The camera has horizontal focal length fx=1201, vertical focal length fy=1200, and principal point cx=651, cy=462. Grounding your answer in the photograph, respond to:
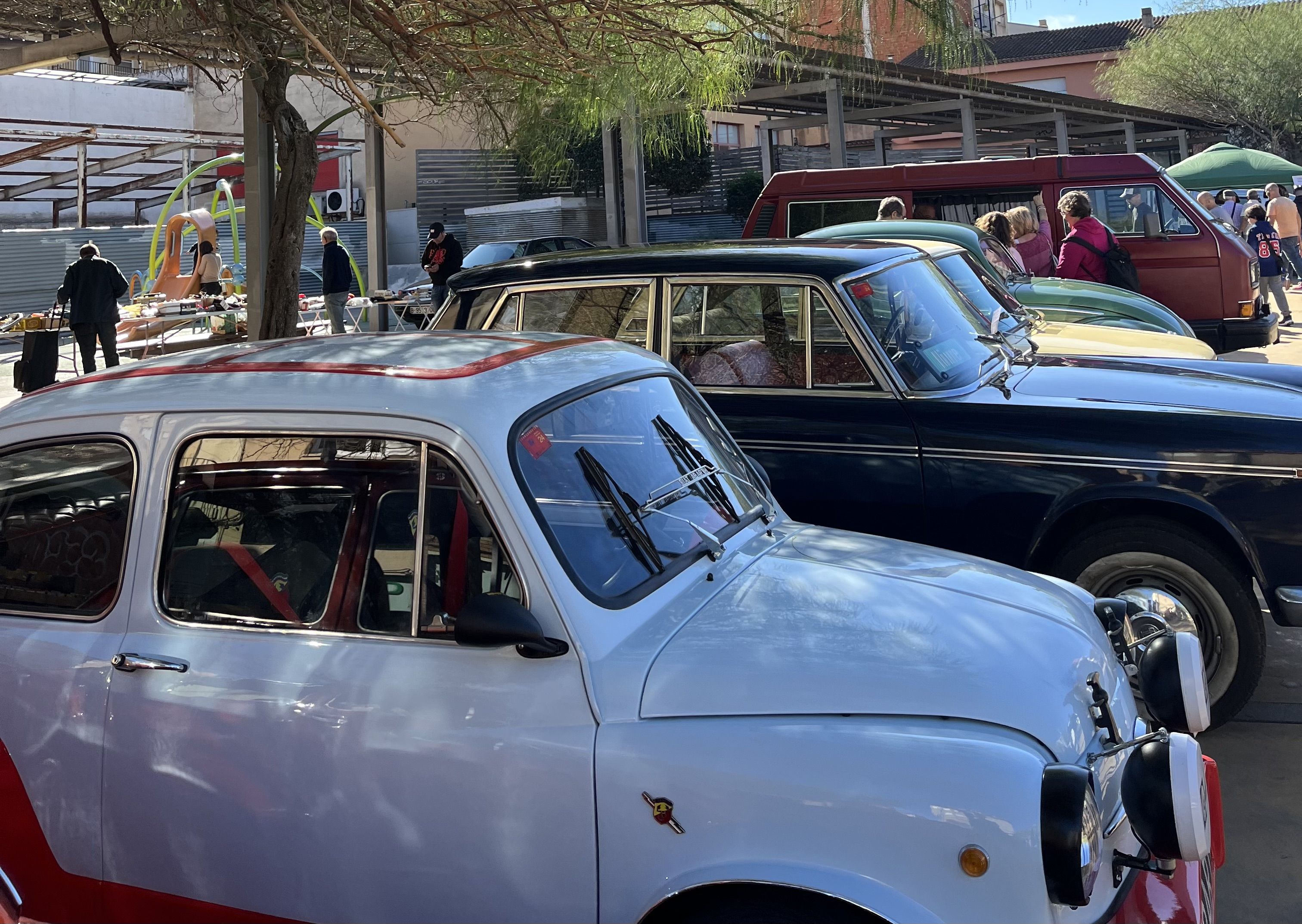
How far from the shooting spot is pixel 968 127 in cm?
2491

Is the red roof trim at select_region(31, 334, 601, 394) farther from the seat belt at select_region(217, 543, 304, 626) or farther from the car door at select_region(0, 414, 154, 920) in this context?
the seat belt at select_region(217, 543, 304, 626)

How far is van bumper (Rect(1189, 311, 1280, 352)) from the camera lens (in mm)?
12203

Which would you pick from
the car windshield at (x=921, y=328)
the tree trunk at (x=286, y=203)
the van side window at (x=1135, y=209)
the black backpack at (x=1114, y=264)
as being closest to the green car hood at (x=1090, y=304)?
the black backpack at (x=1114, y=264)

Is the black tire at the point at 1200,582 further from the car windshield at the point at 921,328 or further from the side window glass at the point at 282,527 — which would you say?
the side window glass at the point at 282,527

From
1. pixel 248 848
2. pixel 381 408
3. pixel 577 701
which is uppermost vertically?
pixel 381 408

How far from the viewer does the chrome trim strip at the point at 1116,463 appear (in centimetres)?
449

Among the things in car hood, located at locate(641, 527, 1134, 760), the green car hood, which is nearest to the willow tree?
car hood, located at locate(641, 527, 1134, 760)

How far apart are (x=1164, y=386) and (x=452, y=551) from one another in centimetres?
350

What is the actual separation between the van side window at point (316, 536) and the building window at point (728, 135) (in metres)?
41.8

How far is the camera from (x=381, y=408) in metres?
2.76

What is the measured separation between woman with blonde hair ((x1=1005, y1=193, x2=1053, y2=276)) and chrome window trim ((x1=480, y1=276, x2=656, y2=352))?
21.9 ft

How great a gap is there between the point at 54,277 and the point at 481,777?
26080 mm

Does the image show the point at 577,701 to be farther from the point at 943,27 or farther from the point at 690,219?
the point at 690,219

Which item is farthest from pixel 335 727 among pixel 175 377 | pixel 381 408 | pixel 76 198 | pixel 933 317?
pixel 76 198
